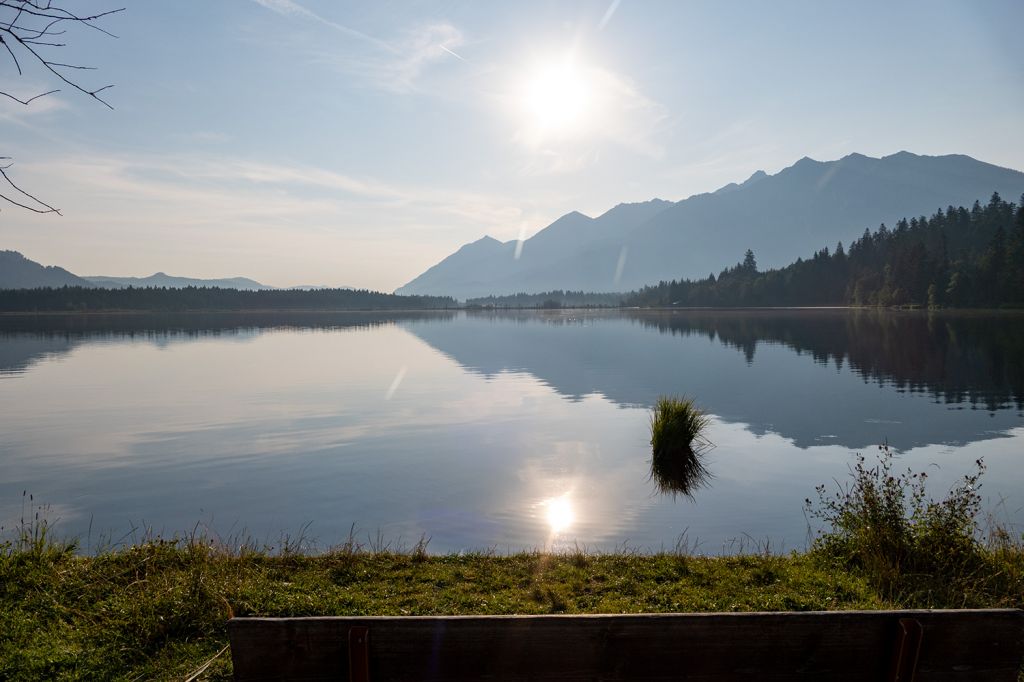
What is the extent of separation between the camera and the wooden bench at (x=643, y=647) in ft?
13.7

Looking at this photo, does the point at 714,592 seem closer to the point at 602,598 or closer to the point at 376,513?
the point at 602,598

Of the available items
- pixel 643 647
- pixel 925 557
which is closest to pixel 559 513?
pixel 925 557

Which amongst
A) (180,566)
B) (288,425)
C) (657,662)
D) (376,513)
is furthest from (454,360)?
(657,662)

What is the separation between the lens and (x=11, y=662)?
8.37 metres

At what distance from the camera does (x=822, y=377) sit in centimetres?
5156

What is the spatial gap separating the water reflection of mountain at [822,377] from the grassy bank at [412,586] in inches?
720

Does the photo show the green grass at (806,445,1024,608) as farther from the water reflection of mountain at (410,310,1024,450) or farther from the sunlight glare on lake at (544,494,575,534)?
the water reflection of mountain at (410,310,1024,450)

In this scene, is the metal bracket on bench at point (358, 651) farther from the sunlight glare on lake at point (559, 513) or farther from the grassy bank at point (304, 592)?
the sunlight glare on lake at point (559, 513)

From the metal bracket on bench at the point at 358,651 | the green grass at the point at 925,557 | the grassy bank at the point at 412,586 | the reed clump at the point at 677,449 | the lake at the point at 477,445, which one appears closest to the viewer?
the metal bracket on bench at the point at 358,651

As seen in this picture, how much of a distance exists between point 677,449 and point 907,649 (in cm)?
2281

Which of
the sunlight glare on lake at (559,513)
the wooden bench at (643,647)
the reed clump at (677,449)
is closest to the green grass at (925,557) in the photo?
the sunlight glare on lake at (559,513)

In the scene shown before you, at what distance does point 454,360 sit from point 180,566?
60488 mm

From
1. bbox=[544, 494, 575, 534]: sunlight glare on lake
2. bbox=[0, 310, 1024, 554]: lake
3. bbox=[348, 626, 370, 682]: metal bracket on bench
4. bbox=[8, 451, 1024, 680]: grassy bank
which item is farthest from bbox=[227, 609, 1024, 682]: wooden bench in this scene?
bbox=[544, 494, 575, 534]: sunlight glare on lake

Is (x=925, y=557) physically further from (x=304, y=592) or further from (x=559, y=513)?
(x=304, y=592)
